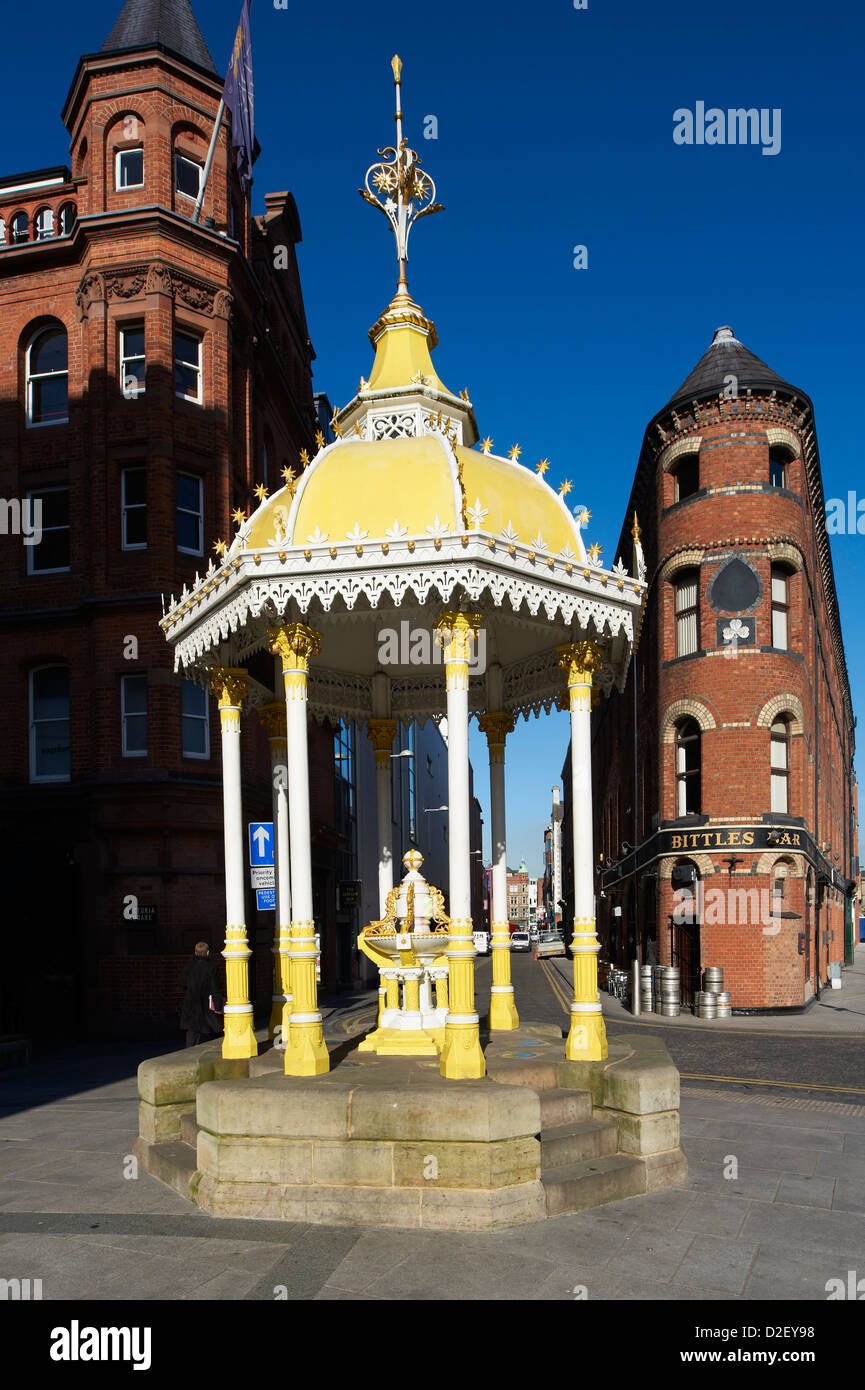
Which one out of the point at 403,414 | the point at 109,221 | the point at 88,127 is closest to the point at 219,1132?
the point at 403,414

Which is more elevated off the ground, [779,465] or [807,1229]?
[779,465]

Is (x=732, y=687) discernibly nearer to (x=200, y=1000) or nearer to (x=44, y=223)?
(x=200, y=1000)

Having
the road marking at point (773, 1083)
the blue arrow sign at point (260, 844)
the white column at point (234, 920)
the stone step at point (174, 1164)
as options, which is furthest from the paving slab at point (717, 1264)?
the blue arrow sign at point (260, 844)

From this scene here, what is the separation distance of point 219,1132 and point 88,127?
24.4 meters

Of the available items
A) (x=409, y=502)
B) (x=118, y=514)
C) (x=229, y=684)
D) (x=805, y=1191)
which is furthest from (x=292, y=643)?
(x=118, y=514)

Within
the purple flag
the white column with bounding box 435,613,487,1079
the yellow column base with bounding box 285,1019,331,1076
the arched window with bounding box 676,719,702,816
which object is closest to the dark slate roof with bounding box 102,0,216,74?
the purple flag

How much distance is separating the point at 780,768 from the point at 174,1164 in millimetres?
22530

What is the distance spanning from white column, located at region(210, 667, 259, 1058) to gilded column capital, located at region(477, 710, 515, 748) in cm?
348

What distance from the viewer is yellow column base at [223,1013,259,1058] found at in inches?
415

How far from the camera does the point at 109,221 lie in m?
23.8

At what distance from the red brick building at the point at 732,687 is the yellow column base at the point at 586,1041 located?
18.2 metres

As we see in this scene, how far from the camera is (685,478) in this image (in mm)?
30562
